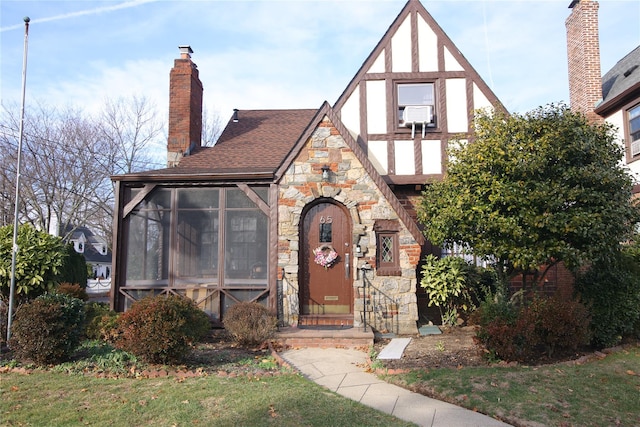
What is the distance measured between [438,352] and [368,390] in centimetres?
220

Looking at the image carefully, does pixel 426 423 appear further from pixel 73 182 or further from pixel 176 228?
pixel 73 182

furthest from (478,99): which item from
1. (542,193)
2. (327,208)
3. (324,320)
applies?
(324,320)

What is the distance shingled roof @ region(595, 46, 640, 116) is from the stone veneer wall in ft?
27.4

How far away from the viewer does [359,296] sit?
32.2 feet

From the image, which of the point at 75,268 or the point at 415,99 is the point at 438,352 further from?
the point at 75,268

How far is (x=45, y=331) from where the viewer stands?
6.95 metres

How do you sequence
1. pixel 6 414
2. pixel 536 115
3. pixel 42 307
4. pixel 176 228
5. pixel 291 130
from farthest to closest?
pixel 291 130 < pixel 176 228 < pixel 536 115 < pixel 42 307 < pixel 6 414

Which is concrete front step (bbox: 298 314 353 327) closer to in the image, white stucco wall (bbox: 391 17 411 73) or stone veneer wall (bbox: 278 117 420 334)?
stone veneer wall (bbox: 278 117 420 334)

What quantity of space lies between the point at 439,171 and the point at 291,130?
4.93 metres

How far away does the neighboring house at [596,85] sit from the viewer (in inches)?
538

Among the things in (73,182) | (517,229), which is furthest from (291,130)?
(73,182)

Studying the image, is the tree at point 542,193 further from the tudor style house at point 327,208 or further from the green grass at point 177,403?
the green grass at point 177,403

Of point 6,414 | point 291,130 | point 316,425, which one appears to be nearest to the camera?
point 316,425

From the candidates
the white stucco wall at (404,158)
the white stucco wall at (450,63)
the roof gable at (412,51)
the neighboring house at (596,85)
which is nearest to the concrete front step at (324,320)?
the white stucco wall at (404,158)
